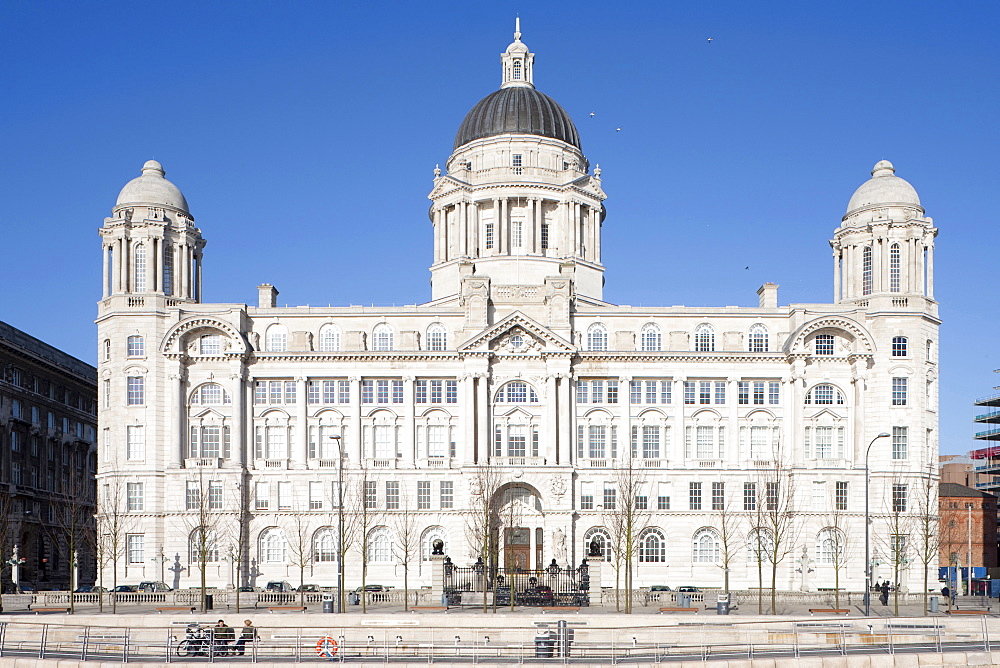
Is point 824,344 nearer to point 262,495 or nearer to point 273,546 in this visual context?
point 262,495

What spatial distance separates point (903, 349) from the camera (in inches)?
3880

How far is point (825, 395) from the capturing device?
9875 centimetres

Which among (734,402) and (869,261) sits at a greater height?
(869,261)

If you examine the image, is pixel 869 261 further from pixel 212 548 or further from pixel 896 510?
pixel 212 548

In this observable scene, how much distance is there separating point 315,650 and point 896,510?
56.4 meters

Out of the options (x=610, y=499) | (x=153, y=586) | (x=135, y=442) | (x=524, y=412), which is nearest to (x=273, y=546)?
(x=153, y=586)

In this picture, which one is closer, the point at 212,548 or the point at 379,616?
the point at 379,616

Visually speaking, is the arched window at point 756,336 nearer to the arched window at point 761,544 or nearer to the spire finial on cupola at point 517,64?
the arched window at point 761,544

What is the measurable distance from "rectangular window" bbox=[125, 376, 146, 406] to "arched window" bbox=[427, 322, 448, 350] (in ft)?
73.7

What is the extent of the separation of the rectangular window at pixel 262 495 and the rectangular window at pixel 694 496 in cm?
3251

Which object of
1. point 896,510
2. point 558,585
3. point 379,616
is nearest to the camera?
point 379,616

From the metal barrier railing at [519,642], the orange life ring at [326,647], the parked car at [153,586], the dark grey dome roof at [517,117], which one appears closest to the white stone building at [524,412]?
the parked car at [153,586]

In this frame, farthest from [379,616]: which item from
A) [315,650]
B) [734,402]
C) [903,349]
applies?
[903,349]

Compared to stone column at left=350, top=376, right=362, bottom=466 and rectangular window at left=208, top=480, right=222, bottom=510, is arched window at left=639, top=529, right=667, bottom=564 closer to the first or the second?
stone column at left=350, top=376, right=362, bottom=466
